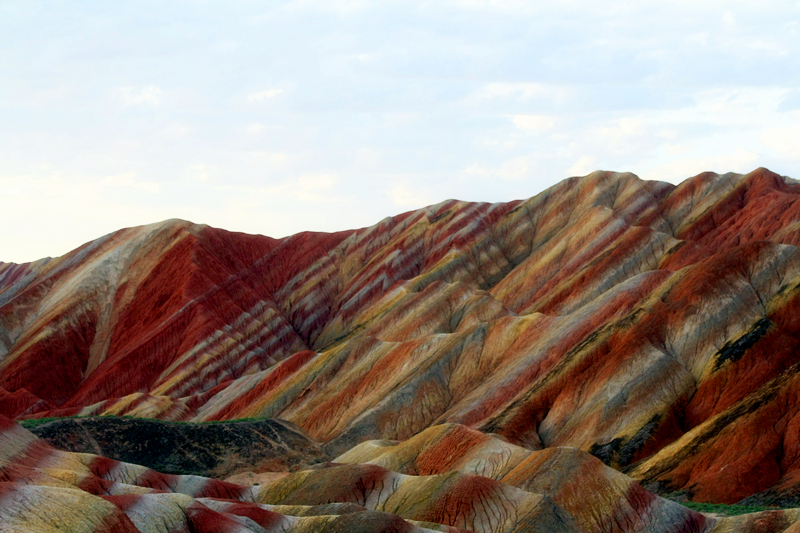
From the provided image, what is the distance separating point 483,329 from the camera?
97.7 m

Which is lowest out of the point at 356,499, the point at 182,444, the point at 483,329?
the point at 356,499

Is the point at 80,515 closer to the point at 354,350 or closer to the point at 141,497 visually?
the point at 141,497

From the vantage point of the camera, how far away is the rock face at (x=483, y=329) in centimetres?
7406

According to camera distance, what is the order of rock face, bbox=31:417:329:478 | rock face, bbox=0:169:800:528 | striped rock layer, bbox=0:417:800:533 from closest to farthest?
striped rock layer, bbox=0:417:800:533
rock face, bbox=31:417:329:478
rock face, bbox=0:169:800:528

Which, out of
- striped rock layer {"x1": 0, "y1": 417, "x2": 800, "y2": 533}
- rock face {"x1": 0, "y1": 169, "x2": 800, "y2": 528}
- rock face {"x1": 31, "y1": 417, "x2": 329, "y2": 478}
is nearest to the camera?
striped rock layer {"x1": 0, "y1": 417, "x2": 800, "y2": 533}

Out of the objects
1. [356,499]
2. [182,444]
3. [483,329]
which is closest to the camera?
[356,499]

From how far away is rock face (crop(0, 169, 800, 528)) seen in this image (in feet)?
243

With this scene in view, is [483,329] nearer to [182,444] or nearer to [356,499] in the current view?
[182,444]

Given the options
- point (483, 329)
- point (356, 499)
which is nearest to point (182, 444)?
point (356, 499)

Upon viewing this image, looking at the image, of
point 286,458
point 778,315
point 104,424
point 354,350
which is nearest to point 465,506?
point 286,458

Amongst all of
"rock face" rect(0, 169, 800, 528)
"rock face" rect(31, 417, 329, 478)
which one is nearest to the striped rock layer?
"rock face" rect(0, 169, 800, 528)

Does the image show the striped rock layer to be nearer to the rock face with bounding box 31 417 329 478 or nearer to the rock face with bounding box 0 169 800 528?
the rock face with bounding box 0 169 800 528

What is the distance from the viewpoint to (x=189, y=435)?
77000 mm

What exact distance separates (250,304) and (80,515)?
104920 mm
